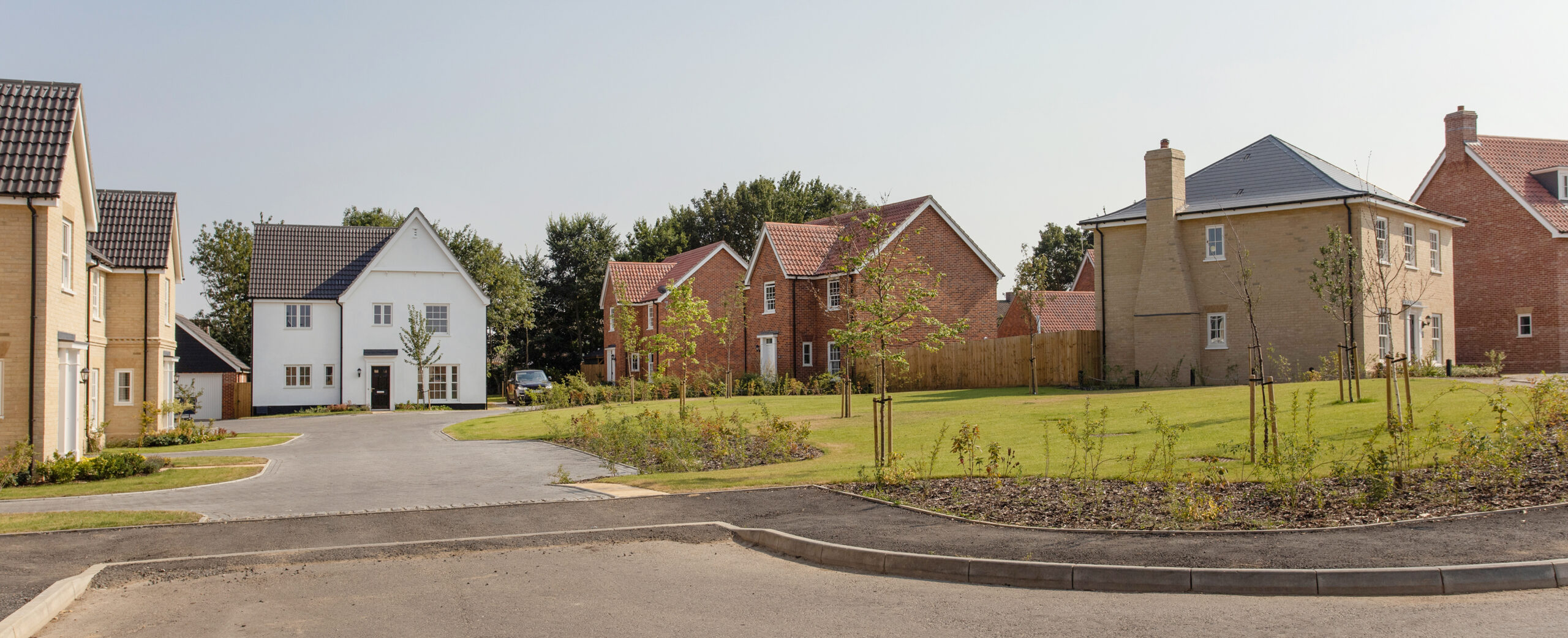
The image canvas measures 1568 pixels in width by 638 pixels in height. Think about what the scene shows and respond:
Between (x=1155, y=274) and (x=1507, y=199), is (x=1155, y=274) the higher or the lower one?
the lower one

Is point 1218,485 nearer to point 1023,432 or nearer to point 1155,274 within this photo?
point 1023,432

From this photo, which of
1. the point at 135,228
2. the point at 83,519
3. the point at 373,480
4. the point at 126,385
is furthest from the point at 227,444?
the point at 83,519

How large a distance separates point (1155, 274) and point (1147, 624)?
30.2 meters

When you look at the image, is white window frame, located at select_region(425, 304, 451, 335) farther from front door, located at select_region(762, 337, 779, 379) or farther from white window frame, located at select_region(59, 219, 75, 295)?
white window frame, located at select_region(59, 219, 75, 295)

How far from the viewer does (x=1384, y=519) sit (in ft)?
33.2

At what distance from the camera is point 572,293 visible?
72125mm

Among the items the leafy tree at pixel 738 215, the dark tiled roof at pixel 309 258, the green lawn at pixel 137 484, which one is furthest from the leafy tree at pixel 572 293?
the green lawn at pixel 137 484

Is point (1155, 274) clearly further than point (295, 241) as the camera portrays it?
No

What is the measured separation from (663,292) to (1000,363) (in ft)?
68.0

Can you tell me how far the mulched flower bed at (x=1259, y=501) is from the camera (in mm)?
10406

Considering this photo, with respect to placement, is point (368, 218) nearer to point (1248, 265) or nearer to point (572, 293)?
point (572, 293)

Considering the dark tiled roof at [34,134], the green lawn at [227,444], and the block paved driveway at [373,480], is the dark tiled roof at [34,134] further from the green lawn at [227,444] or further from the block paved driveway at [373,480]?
the green lawn at [227,444]

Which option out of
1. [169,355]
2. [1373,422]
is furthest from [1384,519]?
[169,355]

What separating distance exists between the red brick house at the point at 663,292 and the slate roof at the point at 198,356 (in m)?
17.7
